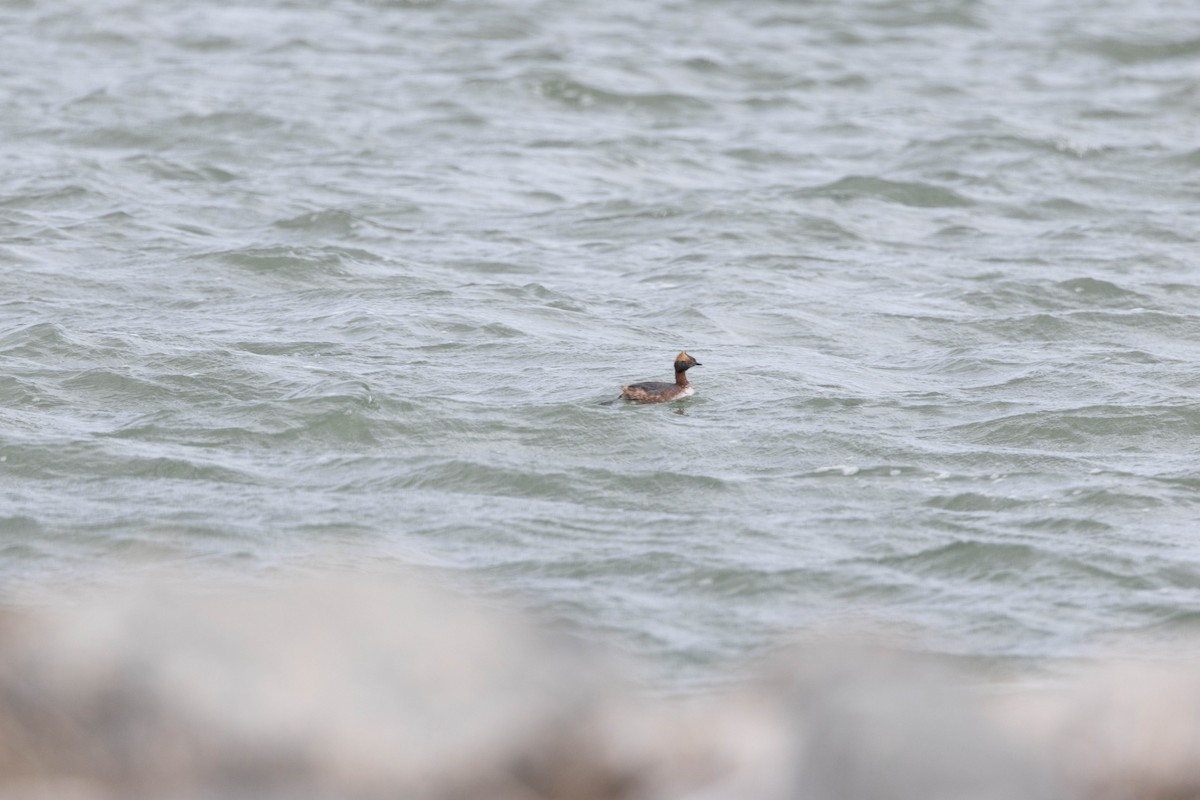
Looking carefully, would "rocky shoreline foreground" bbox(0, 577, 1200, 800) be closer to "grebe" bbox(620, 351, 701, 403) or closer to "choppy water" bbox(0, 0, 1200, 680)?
"choppy water" bbox(0, 0, 1200, 680)

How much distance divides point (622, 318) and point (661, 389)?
2.43m

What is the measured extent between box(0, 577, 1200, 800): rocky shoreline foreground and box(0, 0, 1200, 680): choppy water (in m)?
1.38

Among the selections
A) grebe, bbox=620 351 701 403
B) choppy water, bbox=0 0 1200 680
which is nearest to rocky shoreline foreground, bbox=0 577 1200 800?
choppy water, bbox=0 0 1200 680

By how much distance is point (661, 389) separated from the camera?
395 inches

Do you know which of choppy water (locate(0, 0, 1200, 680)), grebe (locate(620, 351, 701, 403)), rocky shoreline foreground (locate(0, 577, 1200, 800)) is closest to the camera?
rocky shoreline foreground (locate(0, 577, 1200, 800))

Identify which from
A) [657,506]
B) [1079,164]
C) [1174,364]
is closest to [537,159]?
[1079,164]

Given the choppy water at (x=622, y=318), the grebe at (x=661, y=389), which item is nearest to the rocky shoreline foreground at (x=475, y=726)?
the choppy water at (x=622, y=318)

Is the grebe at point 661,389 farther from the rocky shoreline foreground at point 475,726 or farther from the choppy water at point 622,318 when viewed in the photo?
the rocky shoreline foreground at point 475,726

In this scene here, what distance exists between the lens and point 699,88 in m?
20.8

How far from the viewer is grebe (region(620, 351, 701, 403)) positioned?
9.98 metres

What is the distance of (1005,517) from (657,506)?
5.71ft

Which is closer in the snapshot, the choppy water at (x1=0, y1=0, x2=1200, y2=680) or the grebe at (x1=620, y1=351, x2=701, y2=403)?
the choppy water at (x1=0, y1=0, x2=1200, y2=680)

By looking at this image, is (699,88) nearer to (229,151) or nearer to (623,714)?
(229,151)

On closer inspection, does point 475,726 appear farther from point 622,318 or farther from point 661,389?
point 622,318
